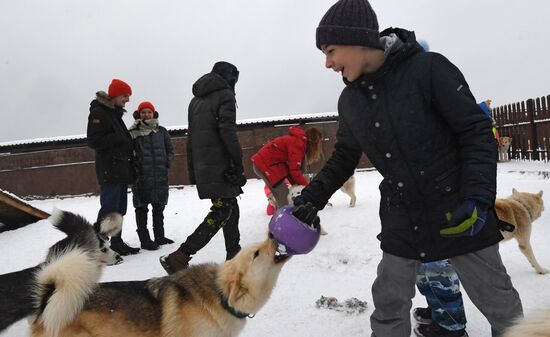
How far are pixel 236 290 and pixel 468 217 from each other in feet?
4.75

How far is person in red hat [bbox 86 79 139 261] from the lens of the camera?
4.97 meters

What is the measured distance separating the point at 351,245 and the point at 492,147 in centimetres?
352

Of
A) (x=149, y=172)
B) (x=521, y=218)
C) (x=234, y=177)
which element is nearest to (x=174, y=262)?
(x=234, y=177)

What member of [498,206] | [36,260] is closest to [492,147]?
[498,206]

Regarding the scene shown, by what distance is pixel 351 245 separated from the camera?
5.04 metres

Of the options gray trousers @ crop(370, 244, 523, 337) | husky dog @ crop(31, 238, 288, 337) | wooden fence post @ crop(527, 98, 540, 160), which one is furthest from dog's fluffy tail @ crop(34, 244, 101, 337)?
wooden fence post @ crop(527, 98, 540, 160)

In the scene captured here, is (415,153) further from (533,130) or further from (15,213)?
(533,130)

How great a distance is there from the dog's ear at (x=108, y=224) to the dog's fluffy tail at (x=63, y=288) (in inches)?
83.5

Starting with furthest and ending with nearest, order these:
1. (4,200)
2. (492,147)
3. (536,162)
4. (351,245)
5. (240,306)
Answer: (536,162) → (4,200) → (351,245) → (240,306) → (492,147)

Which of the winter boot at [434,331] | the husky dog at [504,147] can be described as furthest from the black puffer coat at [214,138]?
the husky dog at [504,147]

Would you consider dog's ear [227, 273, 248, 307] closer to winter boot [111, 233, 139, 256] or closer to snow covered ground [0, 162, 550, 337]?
snow covered ground [0, 162, 550, 337]

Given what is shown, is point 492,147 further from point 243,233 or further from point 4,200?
point 4,200

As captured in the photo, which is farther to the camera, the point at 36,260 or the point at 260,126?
the point at 260,126

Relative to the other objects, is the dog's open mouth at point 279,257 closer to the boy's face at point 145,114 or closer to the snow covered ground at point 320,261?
the snow covered ground at point 320,261
